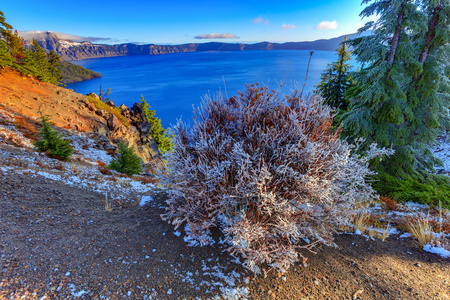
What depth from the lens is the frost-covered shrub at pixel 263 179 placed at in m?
2.69

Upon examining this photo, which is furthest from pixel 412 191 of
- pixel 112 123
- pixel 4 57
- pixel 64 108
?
pixel 4 57

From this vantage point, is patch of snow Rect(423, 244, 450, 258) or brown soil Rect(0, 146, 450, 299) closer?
brown soil Rect(0, 146, 450, 299)

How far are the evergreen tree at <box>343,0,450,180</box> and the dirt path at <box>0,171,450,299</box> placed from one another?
5416 mm

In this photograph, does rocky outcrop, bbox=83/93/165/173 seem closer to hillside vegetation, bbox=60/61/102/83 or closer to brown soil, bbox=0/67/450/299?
brown soil, bbox=0/67/450/299

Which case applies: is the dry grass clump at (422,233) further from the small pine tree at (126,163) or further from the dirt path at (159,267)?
the small pine tree at (126,163)

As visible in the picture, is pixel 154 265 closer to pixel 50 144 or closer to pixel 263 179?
pixel 263 179

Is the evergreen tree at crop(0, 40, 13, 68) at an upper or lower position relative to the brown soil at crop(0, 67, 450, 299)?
upper

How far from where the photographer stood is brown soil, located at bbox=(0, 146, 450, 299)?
245 cm

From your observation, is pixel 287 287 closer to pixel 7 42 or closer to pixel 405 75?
pixel 405 75

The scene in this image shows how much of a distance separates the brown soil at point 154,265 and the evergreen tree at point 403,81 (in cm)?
539

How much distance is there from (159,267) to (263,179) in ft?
6.11

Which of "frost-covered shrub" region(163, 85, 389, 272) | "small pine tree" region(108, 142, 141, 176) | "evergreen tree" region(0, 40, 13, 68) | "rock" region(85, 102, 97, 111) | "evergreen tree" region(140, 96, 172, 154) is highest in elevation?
"evergreen tree" region(0, 40, 13, 68)

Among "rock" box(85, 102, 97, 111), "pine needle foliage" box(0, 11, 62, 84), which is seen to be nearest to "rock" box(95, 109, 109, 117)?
"rock" box(85, 102, 97, 111)

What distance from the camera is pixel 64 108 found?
1886 cm
